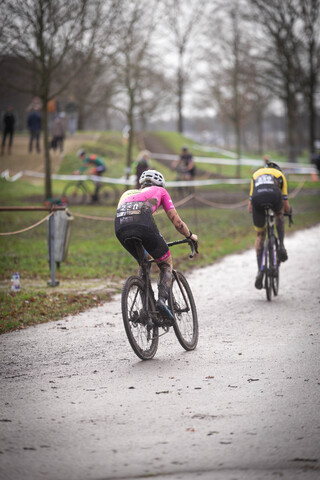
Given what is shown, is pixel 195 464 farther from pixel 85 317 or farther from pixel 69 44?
pixel 69 44

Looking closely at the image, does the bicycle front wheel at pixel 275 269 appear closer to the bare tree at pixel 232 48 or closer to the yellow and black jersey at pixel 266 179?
the yellow and black jersey at pixel 266 179

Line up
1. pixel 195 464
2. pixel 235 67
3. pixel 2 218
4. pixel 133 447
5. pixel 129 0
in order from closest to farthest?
pixel 195 464 → pixel 133 447 → pixel 2 218 → pixel 129 0 → pixel 235 67

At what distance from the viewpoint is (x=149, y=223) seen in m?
6.80

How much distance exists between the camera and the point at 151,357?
702 cm

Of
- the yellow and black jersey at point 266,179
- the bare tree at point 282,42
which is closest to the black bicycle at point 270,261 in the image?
the yellow and black jersey at point 266,179

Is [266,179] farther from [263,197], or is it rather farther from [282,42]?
[282,42]

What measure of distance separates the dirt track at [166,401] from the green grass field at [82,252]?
3.15 feet

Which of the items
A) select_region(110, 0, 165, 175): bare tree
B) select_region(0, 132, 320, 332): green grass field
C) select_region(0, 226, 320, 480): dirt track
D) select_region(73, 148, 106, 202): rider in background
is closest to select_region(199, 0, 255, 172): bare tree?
select_region(110, 0, 165, 175): bare tree

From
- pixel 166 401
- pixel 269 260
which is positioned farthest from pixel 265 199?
pixel 166 401

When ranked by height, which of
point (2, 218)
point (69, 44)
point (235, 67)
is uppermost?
point (235, 67)

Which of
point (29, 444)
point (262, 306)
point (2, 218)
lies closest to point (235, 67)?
point (2, 218)

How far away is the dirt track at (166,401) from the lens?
433cm

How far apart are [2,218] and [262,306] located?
42.5 ft

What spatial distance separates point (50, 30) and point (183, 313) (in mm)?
15794
